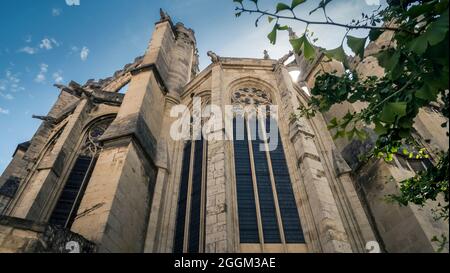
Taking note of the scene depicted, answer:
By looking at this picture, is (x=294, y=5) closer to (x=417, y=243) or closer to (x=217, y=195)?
(x=217, y=195)

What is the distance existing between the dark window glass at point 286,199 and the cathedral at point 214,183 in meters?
0.03

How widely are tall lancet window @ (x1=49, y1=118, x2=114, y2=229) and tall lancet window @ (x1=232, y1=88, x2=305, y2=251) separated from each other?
509 cm

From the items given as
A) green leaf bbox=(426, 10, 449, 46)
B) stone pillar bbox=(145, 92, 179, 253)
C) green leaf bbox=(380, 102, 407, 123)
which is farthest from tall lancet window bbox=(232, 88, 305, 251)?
green leaf bbox=(426, 10, 449, 46)

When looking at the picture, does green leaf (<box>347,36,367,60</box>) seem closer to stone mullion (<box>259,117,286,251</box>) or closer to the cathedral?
the cathedral

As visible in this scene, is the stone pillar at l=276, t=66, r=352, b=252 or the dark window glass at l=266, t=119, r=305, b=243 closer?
the stone pillar at l=276, t=66, r=352, b=252

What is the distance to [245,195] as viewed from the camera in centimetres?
742

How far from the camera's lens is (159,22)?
1488 cm

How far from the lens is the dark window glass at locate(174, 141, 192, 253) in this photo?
7199 mm

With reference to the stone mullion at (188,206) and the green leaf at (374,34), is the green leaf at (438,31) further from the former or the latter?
the stone mullion at (188,206)

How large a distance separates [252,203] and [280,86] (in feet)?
16.2

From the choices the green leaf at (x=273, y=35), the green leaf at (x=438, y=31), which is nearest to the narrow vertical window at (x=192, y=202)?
the green leaf at (x=273, y=35)

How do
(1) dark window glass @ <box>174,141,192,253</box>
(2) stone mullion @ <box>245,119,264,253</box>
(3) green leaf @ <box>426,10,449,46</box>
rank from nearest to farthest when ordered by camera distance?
(3) green leaf @ <box>426,10,449,46</box>, (2) stone mullion @ <box>245,119,264,253</box>, (1) dark window glass @ <box>174,141,192,253</box>

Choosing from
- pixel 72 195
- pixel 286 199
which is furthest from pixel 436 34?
pixel 72 195
